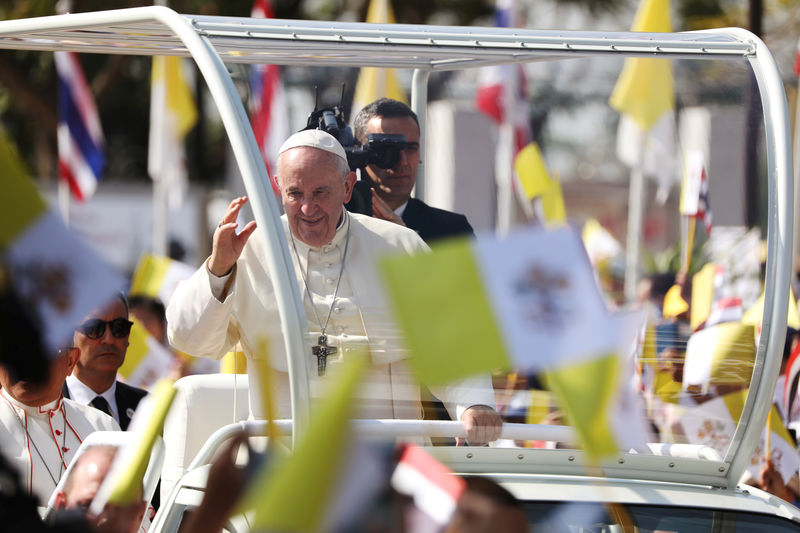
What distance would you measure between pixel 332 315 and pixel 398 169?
740 millimetres

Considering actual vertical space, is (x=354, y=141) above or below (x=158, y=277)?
above

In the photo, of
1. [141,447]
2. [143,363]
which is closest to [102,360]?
[143,363]

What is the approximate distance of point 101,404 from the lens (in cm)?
532

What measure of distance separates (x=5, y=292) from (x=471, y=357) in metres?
0.80

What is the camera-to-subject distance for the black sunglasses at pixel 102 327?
5215mm

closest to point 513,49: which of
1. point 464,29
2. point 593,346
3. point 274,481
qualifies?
point 464,29

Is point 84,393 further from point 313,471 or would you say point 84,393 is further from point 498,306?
point 313,471

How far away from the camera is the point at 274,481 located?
1803 millimetres

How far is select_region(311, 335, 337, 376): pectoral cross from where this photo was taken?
3.53 m

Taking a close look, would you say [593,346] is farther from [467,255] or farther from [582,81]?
[582,81]

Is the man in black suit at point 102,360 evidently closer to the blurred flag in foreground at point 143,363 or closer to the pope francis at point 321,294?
the blurred flag in foreground at point 143,363

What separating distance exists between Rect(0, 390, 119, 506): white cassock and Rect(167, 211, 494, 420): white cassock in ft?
2.89

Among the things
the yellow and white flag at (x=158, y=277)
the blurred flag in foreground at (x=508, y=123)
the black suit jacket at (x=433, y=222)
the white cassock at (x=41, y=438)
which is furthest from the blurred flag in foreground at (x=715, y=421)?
the yellow and white flag at (x=158, y=277)

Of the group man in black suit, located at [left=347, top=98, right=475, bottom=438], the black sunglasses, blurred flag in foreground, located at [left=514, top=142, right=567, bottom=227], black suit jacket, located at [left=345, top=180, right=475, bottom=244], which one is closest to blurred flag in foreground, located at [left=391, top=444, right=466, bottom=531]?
man in black suit, located at [left=347, top=98, right=475, bottom=438]
